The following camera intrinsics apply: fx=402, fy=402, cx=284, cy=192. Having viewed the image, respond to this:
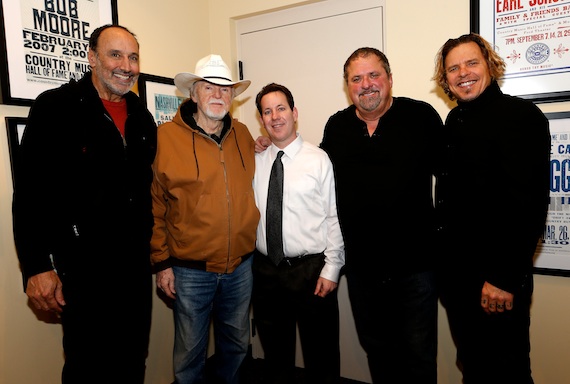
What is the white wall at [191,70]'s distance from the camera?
5.86 feet

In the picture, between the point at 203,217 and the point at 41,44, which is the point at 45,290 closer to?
the point at 203,217

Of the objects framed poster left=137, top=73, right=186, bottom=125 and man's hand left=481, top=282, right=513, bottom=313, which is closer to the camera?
man's hand left=481, top=282, right=513, bottom=313

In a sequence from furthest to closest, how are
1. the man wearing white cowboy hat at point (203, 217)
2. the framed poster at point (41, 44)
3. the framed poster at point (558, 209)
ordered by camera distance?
the framed poster at point (558, 209), the man wearing white cowboy hat at point (203, 217), the framed poster at point (41, 44)

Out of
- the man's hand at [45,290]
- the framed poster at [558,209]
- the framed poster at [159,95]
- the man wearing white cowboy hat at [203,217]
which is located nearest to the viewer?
the man's hand at [45,290]

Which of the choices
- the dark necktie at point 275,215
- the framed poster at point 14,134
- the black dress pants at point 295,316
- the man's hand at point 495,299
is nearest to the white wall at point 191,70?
the framed poster at point 14,134

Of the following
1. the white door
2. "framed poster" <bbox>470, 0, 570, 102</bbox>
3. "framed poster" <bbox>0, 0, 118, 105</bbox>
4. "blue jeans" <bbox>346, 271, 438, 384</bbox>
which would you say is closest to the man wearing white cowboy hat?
"framed poster" <bbox>0, 0, 118, 105</bbox>

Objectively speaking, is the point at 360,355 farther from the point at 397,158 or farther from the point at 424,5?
the point at 424,5

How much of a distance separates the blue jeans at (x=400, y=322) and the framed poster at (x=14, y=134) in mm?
1635

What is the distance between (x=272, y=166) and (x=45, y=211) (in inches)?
39.1

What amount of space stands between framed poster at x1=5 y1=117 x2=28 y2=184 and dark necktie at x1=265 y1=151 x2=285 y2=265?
1131 millimetres

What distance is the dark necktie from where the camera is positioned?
1.94 metres

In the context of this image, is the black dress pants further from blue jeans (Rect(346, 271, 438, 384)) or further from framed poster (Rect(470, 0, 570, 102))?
framed poster (Rect(470, 0, 570, 102))

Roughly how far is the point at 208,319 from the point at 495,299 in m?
1.33

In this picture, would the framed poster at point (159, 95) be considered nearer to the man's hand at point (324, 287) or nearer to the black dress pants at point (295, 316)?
the black dress pants at point (295, 316)
